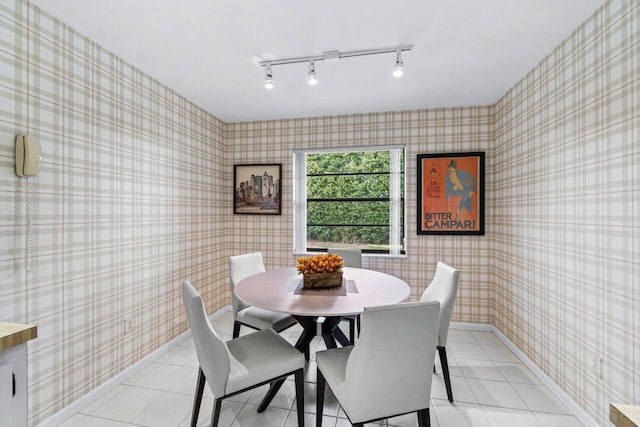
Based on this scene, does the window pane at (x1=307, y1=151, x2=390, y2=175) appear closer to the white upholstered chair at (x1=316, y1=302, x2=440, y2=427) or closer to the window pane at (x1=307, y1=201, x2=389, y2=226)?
the window pane at (x1=307, y1=201, x2=389, y2=226)

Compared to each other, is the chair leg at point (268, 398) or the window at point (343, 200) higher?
the window at point (343, 200)

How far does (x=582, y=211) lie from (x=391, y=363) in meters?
1.60

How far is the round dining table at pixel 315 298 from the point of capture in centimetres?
174

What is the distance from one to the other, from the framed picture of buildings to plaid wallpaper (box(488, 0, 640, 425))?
258 centimetres

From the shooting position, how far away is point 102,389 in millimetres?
2209

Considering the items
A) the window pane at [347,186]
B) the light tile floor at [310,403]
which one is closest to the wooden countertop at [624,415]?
the light tile floor at [310,403]

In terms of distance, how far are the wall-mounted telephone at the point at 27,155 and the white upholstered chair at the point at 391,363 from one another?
1971 millimetres

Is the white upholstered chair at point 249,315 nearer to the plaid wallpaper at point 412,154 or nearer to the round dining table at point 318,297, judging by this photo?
the round dining table at point 318,297

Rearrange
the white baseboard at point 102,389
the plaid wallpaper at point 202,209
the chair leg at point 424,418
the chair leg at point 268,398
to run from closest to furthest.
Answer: the chair leg at point 424,418, the plaid wallpaper at point 202,209, the white baseboard at point 102,389, the chair leg at point 268,398

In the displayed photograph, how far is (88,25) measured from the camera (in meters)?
1.98

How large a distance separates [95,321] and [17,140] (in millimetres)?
1260

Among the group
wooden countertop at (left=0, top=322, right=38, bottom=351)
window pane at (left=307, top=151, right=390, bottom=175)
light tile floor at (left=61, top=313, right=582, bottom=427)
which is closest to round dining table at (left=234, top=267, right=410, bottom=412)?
light tile floor at (left=61, top=313, right=582, bottom=427)

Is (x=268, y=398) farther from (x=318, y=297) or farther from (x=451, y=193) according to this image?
(x=451, y=193)

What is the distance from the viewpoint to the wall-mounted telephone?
1.69 meters
